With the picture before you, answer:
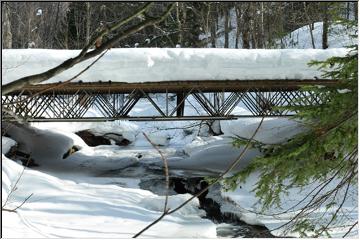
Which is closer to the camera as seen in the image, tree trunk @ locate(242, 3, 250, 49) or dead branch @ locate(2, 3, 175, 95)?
dead branch @ locate(2, 3, 175, 95)

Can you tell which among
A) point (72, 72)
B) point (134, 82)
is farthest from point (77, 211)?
point (134, 82)

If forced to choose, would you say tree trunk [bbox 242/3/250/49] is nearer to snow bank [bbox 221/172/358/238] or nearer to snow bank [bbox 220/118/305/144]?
snow bank [bbox 220/118/305/144]

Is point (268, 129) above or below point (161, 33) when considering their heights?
below

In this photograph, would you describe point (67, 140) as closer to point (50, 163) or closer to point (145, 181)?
point (50, 163)

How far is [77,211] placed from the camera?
9383mm

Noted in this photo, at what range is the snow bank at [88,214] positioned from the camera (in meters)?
7.67

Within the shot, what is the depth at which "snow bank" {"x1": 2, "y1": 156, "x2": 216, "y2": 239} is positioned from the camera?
7669 mm

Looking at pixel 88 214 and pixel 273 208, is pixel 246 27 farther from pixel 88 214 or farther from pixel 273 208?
pixel 88 214

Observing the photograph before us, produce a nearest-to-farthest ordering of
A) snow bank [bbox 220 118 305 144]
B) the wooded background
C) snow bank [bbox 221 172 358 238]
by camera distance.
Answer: snow bank [bbox 221 172 358 238] < snow bank [bbox 220 118 305 144] < the wooded background

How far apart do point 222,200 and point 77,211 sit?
4.19m

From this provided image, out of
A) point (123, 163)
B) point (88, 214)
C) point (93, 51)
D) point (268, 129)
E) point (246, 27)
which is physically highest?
point (246, 27)

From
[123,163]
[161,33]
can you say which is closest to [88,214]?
[123,163]

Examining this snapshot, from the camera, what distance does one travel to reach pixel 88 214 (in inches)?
363

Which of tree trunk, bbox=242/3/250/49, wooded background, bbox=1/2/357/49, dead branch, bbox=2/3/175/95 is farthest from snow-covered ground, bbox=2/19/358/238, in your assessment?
tree trunk, bbox=242/3/250/49
